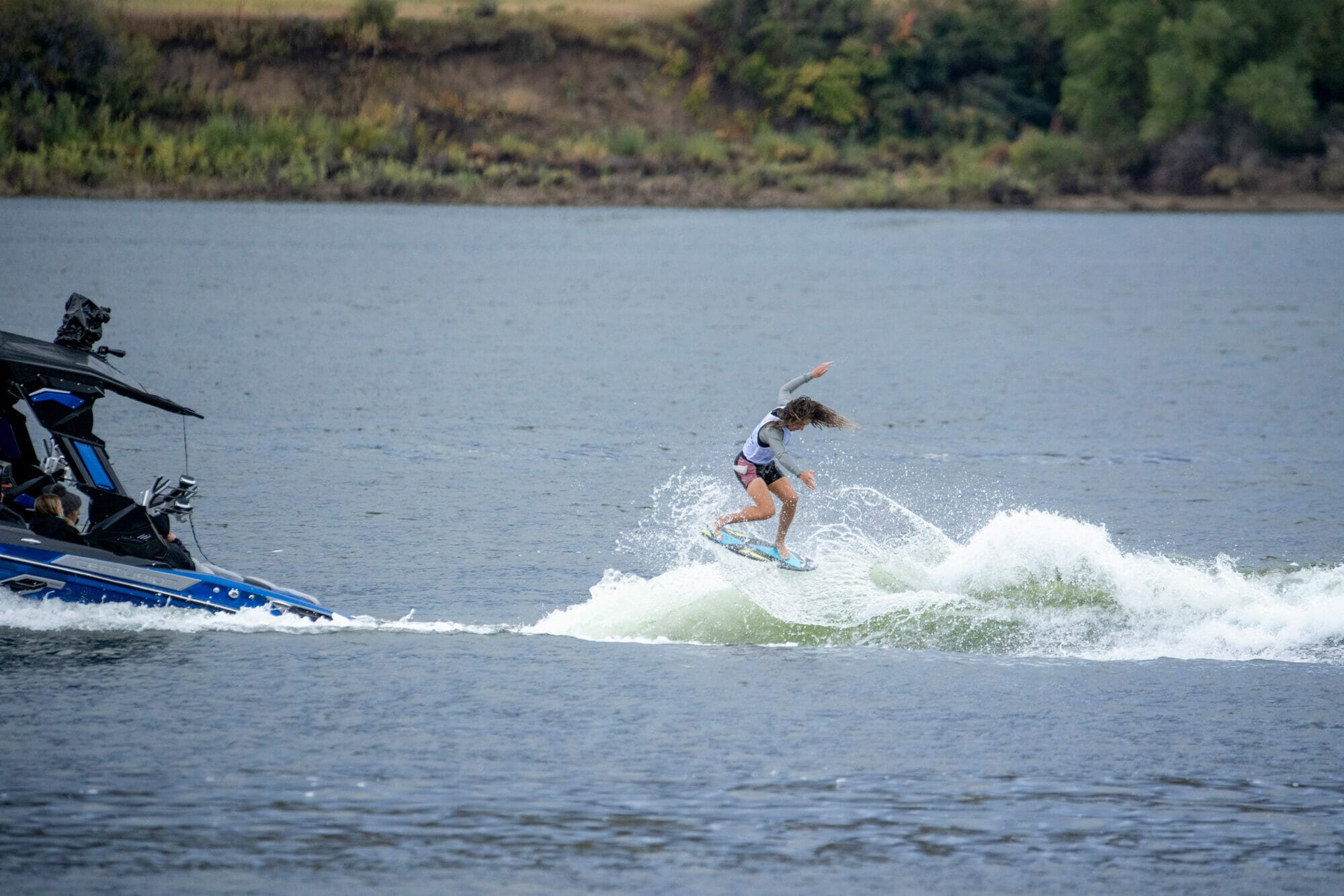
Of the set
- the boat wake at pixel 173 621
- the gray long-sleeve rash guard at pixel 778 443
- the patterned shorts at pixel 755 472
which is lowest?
the boat wake at pixel 173 621

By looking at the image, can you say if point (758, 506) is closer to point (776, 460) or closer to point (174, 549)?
point (776, 460)

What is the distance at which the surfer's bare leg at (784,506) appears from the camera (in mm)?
18078

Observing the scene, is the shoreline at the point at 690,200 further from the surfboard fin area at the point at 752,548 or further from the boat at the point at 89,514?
the surfboard fin area at the point at 752,548

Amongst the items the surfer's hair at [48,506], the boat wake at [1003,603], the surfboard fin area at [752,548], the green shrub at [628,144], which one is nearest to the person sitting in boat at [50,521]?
the surfer's hair at [48,506]

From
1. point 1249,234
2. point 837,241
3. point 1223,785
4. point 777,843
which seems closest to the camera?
point 777,843

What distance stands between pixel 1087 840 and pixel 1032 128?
10922cm

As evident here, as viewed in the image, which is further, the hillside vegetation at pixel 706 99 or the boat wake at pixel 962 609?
the hillside vegetation at pixel 706 99

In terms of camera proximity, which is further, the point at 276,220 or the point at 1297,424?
the point at 276,220

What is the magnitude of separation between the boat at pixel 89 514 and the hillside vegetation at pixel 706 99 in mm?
84047

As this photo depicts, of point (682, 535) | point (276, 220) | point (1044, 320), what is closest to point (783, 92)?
point (276, 220)

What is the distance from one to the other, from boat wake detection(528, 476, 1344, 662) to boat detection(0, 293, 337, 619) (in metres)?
3.15

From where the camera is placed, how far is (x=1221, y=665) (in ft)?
54.7

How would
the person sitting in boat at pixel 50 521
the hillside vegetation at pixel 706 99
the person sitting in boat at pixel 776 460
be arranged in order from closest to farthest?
the person sitting in boat at pixel 50 521, the person sitting in boat at pixel 776 460, the hillside vegetation at pixel 706 99

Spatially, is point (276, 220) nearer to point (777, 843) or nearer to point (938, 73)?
point (938, 73)
